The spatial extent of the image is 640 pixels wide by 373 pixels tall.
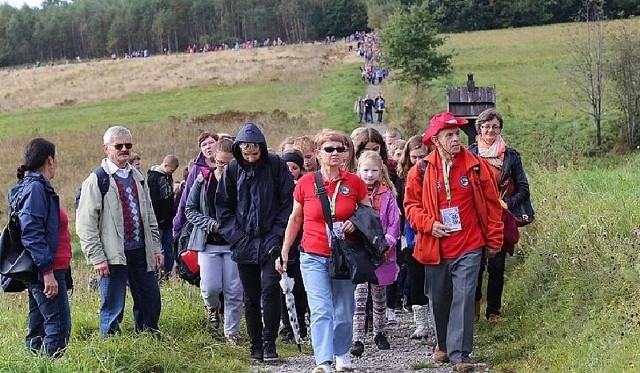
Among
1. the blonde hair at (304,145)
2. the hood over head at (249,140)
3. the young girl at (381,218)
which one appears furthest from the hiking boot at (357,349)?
the blonde hair at (304,145)

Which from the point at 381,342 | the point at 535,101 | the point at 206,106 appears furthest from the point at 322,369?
the point at 206,106

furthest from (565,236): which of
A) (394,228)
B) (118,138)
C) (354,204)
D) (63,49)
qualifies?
(63,49)

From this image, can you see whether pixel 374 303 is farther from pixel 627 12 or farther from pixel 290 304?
pixel 627 12

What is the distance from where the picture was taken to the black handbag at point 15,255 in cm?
669

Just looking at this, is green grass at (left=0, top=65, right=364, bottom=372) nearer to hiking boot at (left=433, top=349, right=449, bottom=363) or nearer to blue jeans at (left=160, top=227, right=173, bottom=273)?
blue jeans at (left=160, top=227, right=173, bottom=273)

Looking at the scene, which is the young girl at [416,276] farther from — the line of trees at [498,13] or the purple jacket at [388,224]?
the line of trees at [498,13]

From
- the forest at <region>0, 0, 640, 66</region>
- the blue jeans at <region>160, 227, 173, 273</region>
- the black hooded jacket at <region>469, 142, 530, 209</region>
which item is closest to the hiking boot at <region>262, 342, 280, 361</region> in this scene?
the black hooded jacket at <region>469, 142, 530, 209</region>

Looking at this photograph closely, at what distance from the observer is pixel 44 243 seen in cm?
668

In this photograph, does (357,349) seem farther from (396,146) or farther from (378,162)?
(396,146)

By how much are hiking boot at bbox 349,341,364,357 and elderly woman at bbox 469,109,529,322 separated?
5.23 feet

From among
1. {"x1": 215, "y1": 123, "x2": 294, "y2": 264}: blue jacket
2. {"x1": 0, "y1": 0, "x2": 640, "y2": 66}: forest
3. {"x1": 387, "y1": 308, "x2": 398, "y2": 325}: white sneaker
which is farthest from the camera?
{"x1": 0, "y1": 0, "x2": 640, "y2": 66}: forest

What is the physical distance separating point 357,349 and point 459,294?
4.09 feet

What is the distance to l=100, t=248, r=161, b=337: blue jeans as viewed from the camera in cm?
754

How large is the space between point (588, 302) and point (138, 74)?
67837 millimetres
